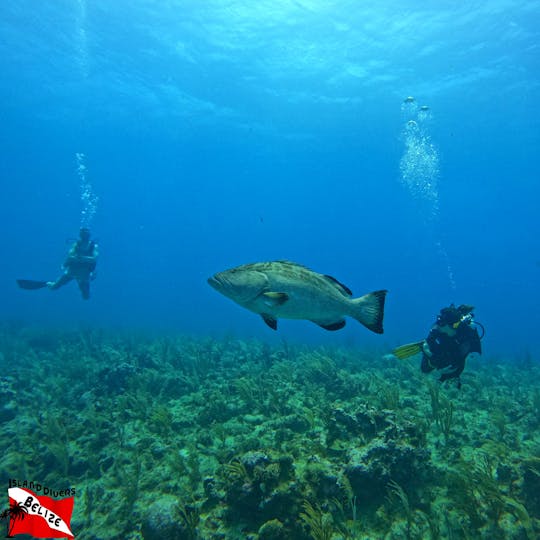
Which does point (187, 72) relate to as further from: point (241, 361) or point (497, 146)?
point (497, 146)

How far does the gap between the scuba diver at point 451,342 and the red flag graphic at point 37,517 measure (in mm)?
6054

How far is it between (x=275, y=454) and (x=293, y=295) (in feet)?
8.24

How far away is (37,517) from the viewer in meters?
4.55

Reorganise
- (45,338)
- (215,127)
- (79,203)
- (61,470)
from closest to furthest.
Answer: (61,470) → (45,338) → (215,127) → (79,203)

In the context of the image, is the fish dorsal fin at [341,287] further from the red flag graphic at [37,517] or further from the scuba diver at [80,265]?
the scuba diver at [80,265]

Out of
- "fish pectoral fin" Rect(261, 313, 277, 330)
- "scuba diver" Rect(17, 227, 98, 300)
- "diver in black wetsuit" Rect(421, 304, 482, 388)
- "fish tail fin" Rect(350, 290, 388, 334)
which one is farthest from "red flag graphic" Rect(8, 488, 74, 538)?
"scuba diver" Rect(17, 227, 98, 300)

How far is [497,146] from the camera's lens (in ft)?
146

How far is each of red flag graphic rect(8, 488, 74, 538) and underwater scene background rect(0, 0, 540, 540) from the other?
0.94 feet

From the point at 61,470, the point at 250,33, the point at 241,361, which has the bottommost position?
the point at 61,470

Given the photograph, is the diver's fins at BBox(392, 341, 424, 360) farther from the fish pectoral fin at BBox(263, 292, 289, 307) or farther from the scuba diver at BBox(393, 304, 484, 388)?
the fish pectoral fin at BBox(263, 292, 289, 307)

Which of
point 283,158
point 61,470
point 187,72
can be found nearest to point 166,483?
point 61,470

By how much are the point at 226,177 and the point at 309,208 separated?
149 feet

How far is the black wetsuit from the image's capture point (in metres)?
6.45

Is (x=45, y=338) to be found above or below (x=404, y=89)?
below
